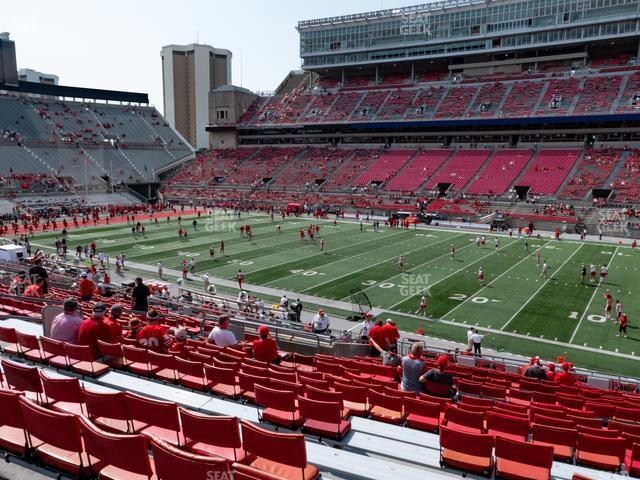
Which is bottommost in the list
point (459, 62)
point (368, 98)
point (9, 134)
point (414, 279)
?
point (414, 279)

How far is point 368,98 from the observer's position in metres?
76.5

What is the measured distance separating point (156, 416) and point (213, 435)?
69 centimetres

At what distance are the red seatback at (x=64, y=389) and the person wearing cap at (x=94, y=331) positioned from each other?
1.73m

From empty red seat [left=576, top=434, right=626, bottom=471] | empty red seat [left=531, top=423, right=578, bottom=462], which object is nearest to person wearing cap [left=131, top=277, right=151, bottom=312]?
empty red seat [left=531, top=423, right=578, bottom=462]

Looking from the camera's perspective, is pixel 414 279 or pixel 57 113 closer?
pixel 414 279

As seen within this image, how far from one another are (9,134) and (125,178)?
14929mm

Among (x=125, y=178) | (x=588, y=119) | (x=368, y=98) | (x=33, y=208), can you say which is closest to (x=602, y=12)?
(x=588, y=119)

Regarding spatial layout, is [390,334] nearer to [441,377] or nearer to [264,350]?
[441,377]

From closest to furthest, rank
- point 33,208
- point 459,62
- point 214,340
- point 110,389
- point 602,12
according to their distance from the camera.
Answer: point 110,389
point 214,340
point 33,208
point 602,12
point 459,62

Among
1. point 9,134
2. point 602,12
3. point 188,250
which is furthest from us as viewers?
point 9,134

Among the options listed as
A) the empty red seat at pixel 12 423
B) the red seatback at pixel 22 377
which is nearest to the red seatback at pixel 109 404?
the empty red seat at pixel 12 423

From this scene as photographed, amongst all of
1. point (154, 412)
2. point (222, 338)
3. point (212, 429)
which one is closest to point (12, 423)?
point (154, 412)

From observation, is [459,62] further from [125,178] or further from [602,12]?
[125,178]

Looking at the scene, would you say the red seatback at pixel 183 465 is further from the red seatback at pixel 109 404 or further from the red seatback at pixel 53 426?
the red seatback at pixel 109 404
